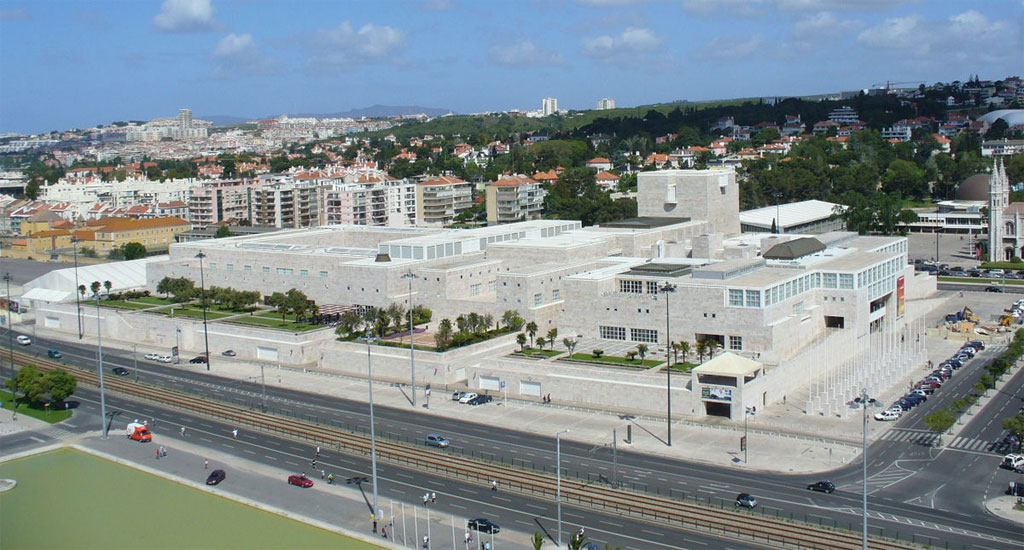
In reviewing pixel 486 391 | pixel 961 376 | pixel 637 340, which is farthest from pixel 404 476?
pixel 961 376

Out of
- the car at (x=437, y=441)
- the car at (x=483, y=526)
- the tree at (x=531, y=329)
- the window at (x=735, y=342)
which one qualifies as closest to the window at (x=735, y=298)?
the window at (x=735, y=342)

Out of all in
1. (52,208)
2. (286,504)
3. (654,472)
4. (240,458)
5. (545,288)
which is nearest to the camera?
(286,504)

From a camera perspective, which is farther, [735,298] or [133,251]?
[133,251]

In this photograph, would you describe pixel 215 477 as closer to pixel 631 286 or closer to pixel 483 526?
pixel 483 526

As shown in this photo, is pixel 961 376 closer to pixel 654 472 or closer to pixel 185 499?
pixel 654 472

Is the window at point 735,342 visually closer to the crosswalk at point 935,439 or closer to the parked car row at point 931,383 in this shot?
the parked car row at point 931,383

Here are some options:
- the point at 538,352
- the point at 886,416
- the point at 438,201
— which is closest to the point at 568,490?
the point at 886,416
